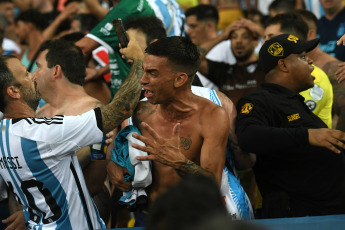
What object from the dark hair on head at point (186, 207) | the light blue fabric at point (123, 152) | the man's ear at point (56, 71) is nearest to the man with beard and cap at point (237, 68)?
the man's ear at point (56, 71)

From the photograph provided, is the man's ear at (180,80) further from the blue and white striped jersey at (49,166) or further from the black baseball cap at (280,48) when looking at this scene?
the black baseball cap at (280,48)

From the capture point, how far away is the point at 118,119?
11.9 feet

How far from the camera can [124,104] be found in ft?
12.0

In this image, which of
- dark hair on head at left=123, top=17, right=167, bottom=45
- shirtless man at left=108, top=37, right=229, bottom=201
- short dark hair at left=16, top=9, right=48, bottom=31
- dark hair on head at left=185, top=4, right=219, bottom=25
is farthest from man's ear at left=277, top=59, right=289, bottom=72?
short dark hair at left=16, top=9, right=48, bottom=31

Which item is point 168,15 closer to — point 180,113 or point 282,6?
point 282,6

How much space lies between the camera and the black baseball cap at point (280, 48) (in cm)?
395

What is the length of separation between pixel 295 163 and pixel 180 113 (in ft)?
2.75

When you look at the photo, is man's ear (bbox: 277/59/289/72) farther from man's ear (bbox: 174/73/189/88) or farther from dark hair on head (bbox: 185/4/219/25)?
dark hair on head (bbox: 185/4/219/25)

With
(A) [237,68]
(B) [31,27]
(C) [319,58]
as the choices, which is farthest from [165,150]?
(B) [31,27]

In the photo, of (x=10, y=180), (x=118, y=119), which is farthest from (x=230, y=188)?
(x=10, y=180)

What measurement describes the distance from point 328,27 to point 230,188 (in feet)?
12.3

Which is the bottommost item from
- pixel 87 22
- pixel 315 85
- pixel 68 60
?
pixel 87 22

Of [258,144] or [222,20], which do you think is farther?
[222,20]

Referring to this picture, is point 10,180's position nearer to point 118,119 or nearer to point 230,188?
point 118,119
